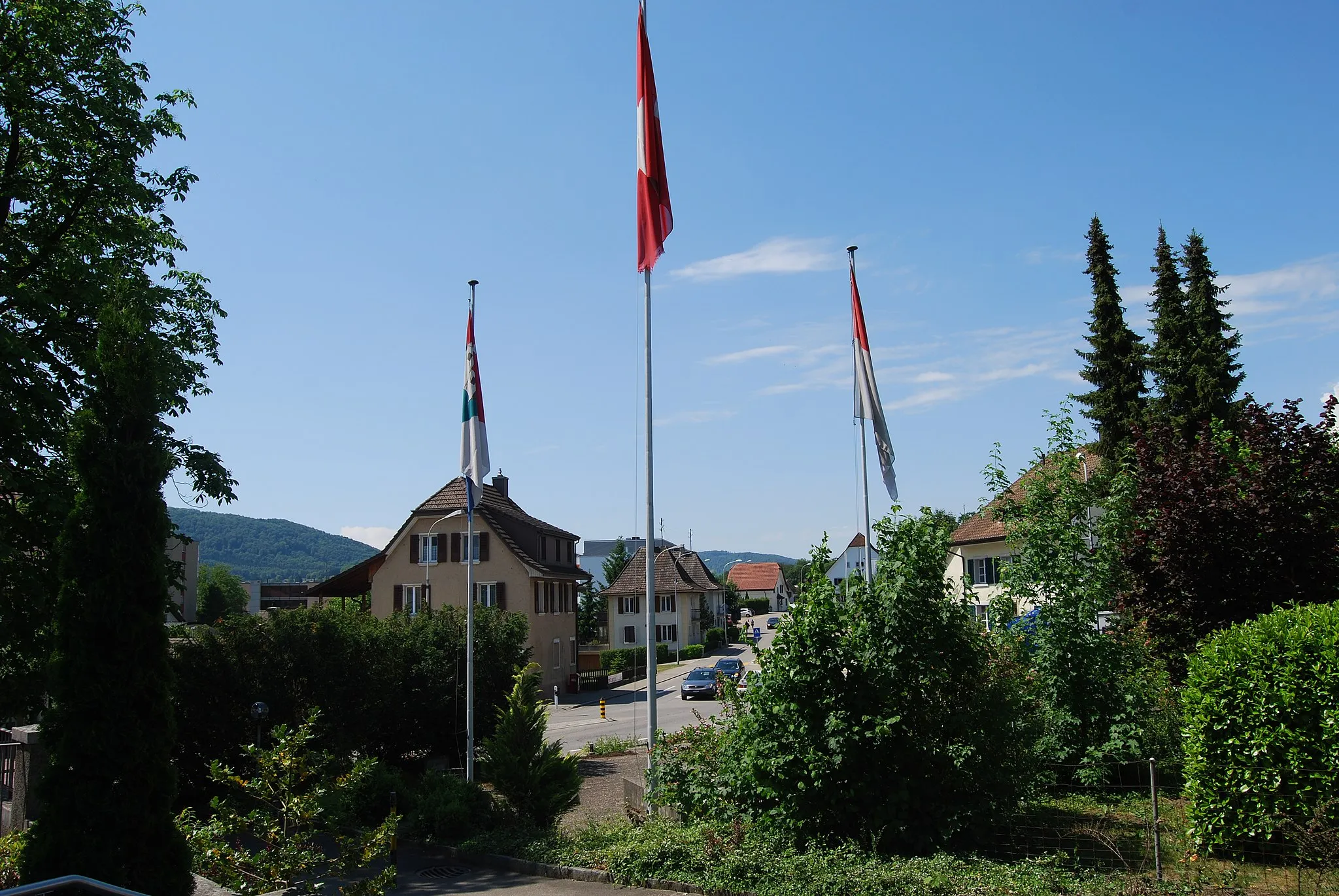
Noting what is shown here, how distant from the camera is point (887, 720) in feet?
34.4

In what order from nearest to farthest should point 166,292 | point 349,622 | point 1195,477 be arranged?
point 1195,477, point 166,292, point 349,622

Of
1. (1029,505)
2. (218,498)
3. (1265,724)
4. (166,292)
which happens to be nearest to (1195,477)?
(1029,505)

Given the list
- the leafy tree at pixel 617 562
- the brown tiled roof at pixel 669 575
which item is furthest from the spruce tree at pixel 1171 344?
the leafy tree at pixel 617 562

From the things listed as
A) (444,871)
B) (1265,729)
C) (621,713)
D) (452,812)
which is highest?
(1265,729)

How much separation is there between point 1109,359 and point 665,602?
1921 inches

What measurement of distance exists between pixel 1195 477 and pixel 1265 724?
4.92 metres

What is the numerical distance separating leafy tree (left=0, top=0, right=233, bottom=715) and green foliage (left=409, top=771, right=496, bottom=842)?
243 inches

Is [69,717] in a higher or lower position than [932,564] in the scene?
lower

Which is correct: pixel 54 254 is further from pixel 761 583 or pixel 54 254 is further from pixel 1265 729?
pixel 761 583

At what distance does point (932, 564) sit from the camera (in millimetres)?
11211

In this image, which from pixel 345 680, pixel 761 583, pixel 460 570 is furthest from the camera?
pixel 761 583

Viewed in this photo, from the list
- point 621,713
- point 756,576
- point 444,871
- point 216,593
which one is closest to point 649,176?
point 444,871

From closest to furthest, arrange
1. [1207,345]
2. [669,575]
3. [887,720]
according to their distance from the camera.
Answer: [887,720] → [1207,345] → [669,575]

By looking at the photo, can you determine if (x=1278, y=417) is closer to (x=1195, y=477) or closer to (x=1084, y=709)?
(x=1195, y=477)
